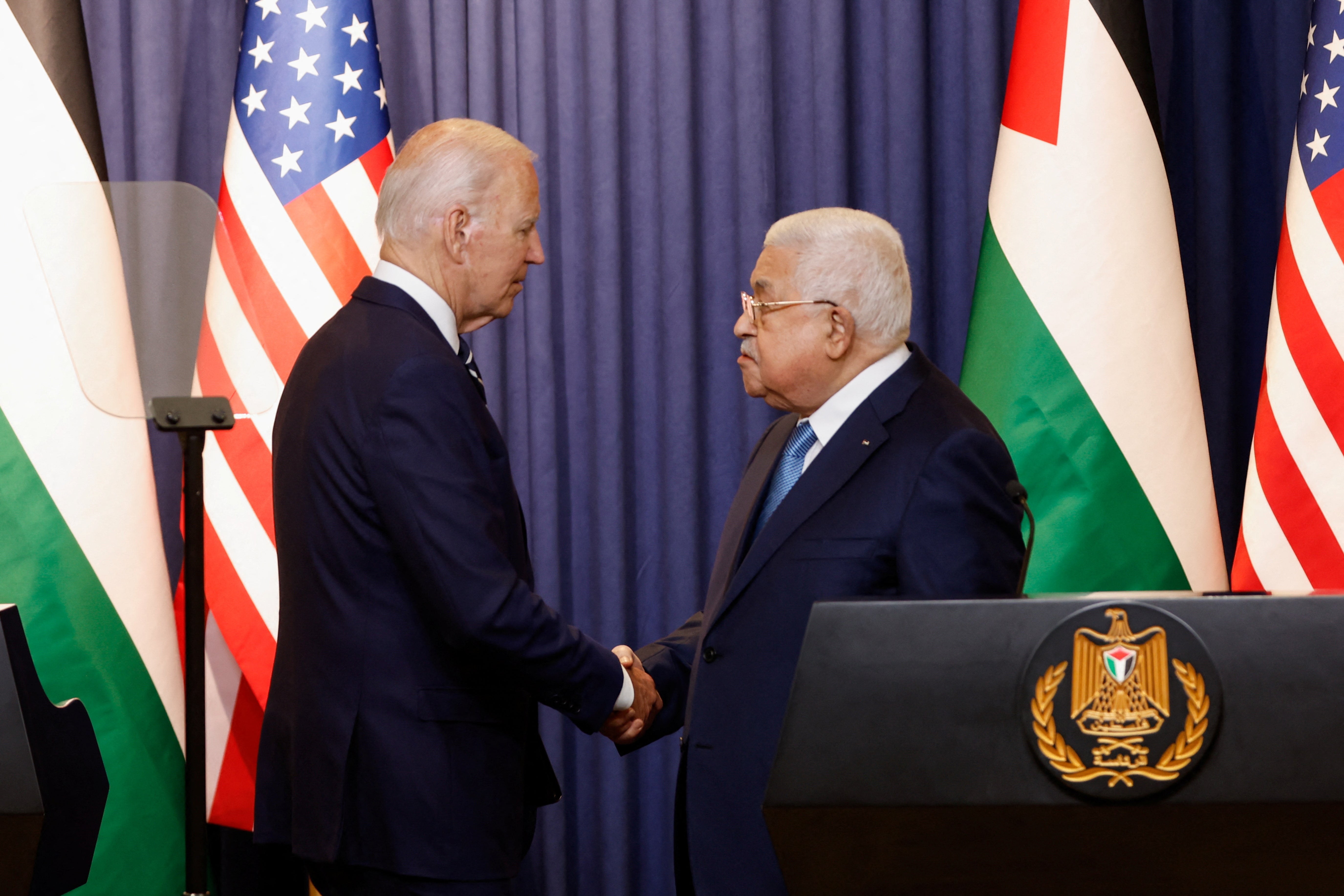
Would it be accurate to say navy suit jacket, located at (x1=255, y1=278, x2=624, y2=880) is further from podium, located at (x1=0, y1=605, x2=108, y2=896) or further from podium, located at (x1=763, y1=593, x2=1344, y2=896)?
podium, located at (x1=763, y1=593, x2=1344, y2=896)

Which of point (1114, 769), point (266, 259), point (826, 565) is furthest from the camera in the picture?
point (266, 259)

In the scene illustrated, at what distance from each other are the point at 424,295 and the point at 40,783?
0.95m

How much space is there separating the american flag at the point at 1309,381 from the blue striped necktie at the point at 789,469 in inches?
44.5

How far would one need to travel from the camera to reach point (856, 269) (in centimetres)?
198

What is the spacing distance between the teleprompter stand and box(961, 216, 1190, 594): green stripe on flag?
5.73 ft

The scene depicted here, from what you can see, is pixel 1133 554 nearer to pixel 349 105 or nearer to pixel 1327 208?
pixel 1327 208

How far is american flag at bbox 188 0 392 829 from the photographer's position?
9.29 feet

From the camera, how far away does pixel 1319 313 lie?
8.48 feet

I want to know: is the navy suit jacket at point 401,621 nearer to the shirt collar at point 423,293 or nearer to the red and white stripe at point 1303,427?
the shirt collar at point 423,293

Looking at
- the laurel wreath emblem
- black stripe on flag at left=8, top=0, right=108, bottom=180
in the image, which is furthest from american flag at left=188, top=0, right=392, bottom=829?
the laurel wreath emblem

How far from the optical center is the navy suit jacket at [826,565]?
5.87 feet

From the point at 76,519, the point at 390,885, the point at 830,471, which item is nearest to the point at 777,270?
the point at 830,471

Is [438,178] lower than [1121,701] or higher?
higher

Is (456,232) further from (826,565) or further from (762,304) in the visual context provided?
(826,565)
